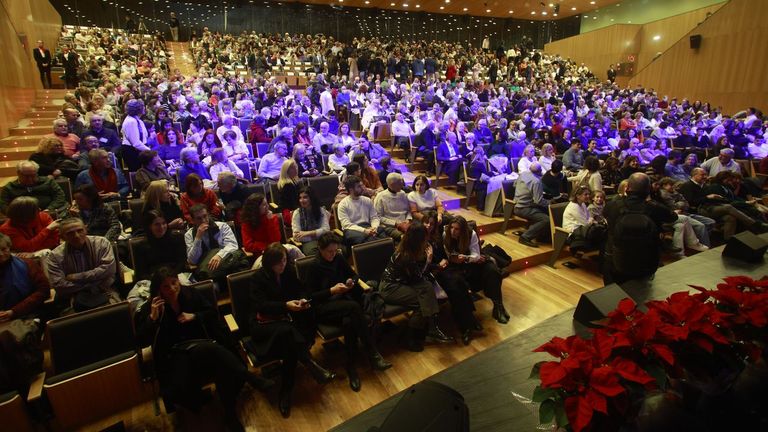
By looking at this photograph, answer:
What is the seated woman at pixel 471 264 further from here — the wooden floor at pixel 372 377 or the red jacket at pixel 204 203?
the red jacket at pixel 204 203

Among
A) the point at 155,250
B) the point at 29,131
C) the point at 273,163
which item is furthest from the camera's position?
the point at 29,131

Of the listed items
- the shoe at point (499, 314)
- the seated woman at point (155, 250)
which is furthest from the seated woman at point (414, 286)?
the seated woman at point (155, 250)

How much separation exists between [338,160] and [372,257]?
2876 millimetres

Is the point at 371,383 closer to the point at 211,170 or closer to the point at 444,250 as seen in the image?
the point at 444,250

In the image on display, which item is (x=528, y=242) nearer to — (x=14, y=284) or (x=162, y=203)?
(x=162, y=203)

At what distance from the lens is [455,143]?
7.25m

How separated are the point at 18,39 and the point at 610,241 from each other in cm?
1082

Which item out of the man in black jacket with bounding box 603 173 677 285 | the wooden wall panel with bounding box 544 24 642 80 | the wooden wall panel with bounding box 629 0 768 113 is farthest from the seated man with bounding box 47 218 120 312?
the wooden wall panel with bounding box 544 24 642 80

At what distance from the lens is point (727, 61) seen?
14000 millimetres

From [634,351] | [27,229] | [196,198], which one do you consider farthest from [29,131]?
[634,351]

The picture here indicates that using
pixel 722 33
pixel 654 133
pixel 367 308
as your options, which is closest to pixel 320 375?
pixel 367 308

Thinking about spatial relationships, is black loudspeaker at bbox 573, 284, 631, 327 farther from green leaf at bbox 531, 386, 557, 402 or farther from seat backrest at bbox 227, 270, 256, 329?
seat backrest at bbox 227, 270, 256, 329

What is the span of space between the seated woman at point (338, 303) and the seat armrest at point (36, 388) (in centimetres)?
153

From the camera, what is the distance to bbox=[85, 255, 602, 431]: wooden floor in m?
2.55
